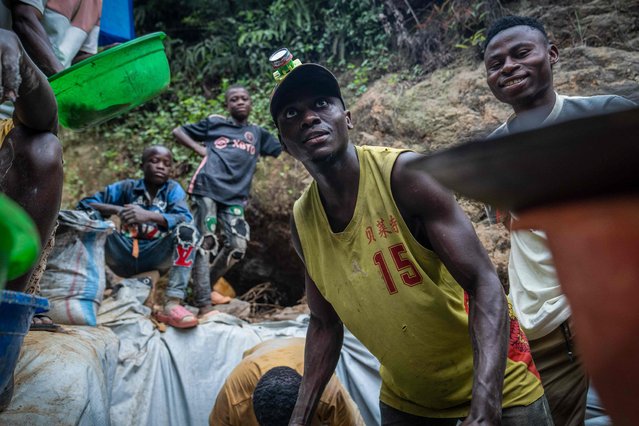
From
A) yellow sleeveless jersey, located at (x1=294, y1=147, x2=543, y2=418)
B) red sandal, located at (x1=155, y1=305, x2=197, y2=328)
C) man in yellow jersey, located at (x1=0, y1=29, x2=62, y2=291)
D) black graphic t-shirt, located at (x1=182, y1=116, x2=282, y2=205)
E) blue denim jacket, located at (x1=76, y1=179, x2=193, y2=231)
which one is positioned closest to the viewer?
man in yellow jersey, located at (x1=0, y1=29, x2=62, y2=291)

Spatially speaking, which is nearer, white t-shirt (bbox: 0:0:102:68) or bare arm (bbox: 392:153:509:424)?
bare arm (bbox: 392:153:509:424)

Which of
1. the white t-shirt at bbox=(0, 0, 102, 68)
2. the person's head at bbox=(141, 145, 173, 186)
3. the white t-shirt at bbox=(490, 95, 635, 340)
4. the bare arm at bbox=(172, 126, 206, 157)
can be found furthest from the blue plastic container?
the bare arm at bbox=(172, 126, 206, 157)

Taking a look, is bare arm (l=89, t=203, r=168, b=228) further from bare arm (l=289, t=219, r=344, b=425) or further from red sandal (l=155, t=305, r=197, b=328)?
bare arm (l=289, t=219, r=344, b=425)

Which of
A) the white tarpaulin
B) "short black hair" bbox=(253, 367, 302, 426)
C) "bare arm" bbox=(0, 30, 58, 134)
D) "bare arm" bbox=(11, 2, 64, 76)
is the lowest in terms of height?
the white tarpaulin

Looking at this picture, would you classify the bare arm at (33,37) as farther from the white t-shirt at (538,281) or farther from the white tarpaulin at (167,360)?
the white t-shirt at (538,281)

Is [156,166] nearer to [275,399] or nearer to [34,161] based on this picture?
[275,399]

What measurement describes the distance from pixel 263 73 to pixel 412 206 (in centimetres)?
614

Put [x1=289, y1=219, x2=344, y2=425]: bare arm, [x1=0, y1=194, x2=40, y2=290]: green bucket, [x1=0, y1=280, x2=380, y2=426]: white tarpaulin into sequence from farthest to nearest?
[x1=0, y1=280, x2=380, y2=426]: white tarpaulin → [x1=289, y1=219, x2=344, y2=425]: bare arm → [x1=0, y1=194, x2=40, y2=290]: green bucket

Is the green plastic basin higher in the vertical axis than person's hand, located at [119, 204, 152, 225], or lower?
higher

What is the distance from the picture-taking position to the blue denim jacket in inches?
183

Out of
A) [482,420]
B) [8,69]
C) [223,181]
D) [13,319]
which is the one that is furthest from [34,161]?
[223,181]

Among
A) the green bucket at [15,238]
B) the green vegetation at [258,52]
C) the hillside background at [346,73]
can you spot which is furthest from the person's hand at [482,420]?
the green vegetation at [258,52]

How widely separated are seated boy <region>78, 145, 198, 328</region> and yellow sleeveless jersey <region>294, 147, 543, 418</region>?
2292 mm

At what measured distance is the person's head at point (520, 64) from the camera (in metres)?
2.57
